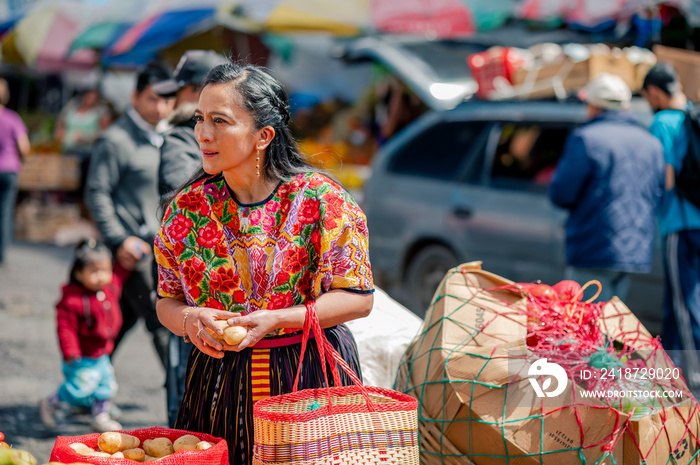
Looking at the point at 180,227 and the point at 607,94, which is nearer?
the point at 180,227

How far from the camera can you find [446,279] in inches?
121

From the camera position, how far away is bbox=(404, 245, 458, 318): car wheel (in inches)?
273

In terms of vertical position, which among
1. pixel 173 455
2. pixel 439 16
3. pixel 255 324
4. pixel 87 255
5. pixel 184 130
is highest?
pixel 439 16

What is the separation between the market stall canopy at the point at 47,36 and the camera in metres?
14.3

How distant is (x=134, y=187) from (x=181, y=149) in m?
1.02

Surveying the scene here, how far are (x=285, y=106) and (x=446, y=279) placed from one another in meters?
0.97

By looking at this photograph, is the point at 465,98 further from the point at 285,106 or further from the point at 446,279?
the point at 285,106

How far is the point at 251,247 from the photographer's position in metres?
2.37

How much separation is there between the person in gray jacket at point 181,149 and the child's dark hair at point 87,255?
1176 mm

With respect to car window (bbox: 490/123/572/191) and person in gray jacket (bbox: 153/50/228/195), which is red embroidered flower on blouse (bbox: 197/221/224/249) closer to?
person in gray jacket (bbox: 153/50/228/195)

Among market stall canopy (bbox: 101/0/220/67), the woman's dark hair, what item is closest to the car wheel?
the woman's dark hair

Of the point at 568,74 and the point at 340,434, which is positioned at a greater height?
the point at 568,74

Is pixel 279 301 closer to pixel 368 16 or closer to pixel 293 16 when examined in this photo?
pixel 293 16

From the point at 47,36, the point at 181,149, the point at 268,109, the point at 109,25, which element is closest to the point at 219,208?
the point at 268,109
